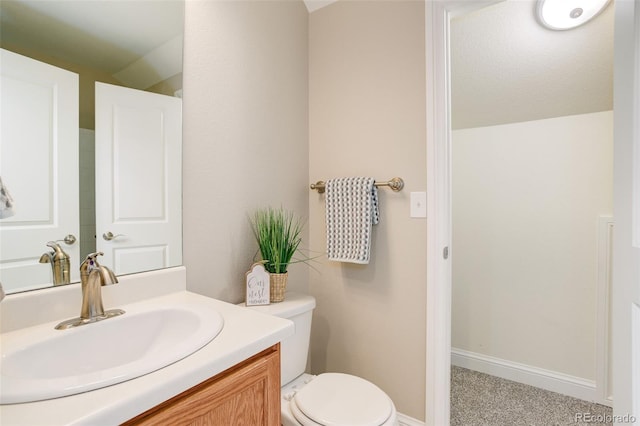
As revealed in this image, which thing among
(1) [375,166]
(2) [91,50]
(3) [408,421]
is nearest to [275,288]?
(1) [375,166]

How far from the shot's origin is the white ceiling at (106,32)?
842mm

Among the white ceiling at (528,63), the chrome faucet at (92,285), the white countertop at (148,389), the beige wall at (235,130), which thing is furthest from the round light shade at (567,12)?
the chrome faucet at (92,285)

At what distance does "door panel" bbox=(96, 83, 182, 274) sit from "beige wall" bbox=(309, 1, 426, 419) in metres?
0.80

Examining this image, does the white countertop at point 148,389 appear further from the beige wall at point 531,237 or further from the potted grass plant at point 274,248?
the beige wall at point 531,237

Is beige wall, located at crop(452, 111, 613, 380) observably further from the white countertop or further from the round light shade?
the white countertop

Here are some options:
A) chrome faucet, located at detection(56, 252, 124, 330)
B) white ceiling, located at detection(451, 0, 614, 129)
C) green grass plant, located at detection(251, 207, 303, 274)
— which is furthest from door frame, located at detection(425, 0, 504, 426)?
chrome faucet, located at detection(56, 252, 124, 330)

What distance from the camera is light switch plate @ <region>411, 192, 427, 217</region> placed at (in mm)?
1395

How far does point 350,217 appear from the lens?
1.50m

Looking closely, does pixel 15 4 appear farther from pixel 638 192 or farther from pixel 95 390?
pixel 638 192

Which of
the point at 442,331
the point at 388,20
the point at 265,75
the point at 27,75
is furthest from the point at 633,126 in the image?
the point at 27,75

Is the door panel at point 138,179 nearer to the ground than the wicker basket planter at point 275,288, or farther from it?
farther from it

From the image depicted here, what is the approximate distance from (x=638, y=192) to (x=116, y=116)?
1.49 m

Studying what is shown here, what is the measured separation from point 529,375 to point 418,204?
1420 millimetres

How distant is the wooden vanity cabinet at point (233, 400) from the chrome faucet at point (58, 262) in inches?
22.1
